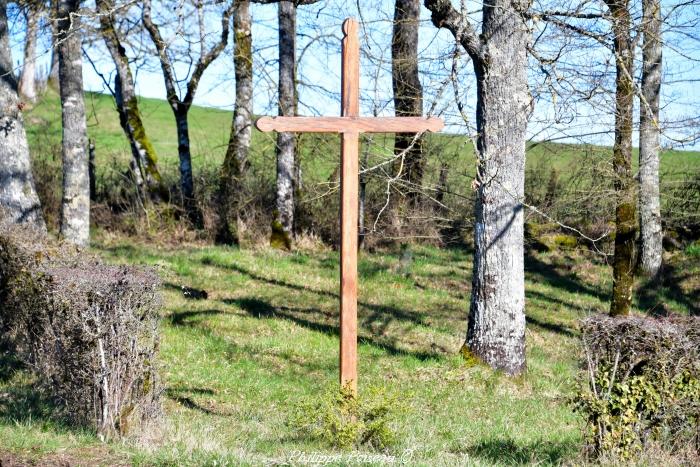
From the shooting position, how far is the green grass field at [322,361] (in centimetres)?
643

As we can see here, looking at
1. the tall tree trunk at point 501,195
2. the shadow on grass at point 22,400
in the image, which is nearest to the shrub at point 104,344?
the shadow on grass at point 22,400

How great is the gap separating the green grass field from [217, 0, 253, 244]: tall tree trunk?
1.04 metres

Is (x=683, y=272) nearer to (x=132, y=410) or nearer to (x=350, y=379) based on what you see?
(x=350, y=379)

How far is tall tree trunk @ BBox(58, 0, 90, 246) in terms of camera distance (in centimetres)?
1296

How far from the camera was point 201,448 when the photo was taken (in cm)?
572

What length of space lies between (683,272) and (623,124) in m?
6.59

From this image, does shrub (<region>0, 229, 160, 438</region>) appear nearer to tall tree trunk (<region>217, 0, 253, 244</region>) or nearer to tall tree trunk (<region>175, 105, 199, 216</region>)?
tall tree trunk (<region>217, 0, 253, 244</region>)

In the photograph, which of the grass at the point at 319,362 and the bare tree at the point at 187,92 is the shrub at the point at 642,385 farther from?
the bare tree at the point at 187,92

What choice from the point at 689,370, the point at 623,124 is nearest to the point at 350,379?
the point at 689,370

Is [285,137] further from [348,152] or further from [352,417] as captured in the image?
[352,417]

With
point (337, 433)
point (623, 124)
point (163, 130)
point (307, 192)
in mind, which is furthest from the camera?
point (163, 130)

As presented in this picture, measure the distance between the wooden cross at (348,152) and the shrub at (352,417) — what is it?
0.78ft

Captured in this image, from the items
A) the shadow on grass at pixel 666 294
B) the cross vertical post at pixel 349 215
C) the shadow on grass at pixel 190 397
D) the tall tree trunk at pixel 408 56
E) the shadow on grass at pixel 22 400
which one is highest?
the tall tree trunk at pixel 408 56

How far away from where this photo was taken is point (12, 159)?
12641mm
